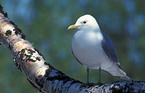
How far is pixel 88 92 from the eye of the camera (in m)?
2.45

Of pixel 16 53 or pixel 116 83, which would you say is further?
pixel 16 53

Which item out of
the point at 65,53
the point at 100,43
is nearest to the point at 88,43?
the point at 100,43

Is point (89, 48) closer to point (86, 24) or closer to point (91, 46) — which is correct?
point (91, 46)

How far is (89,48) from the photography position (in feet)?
10.4

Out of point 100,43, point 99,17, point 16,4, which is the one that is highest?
point 16,4

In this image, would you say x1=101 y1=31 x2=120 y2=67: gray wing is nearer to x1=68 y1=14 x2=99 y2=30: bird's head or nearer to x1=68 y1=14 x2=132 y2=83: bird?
x1=68 y1=14 x2=132 y2=83: bird

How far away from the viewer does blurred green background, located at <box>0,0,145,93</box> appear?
12.8 meters

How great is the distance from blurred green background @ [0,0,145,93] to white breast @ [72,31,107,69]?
29.7 ft

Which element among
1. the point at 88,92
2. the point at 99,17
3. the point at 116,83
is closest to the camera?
the point at 116,83

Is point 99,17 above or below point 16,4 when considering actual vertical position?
below

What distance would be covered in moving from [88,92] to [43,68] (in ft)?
3.02

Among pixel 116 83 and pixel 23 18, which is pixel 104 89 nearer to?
pixel 116 83

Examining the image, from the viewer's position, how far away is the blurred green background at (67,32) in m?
12.8

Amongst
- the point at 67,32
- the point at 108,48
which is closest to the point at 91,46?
the point at 108,48
